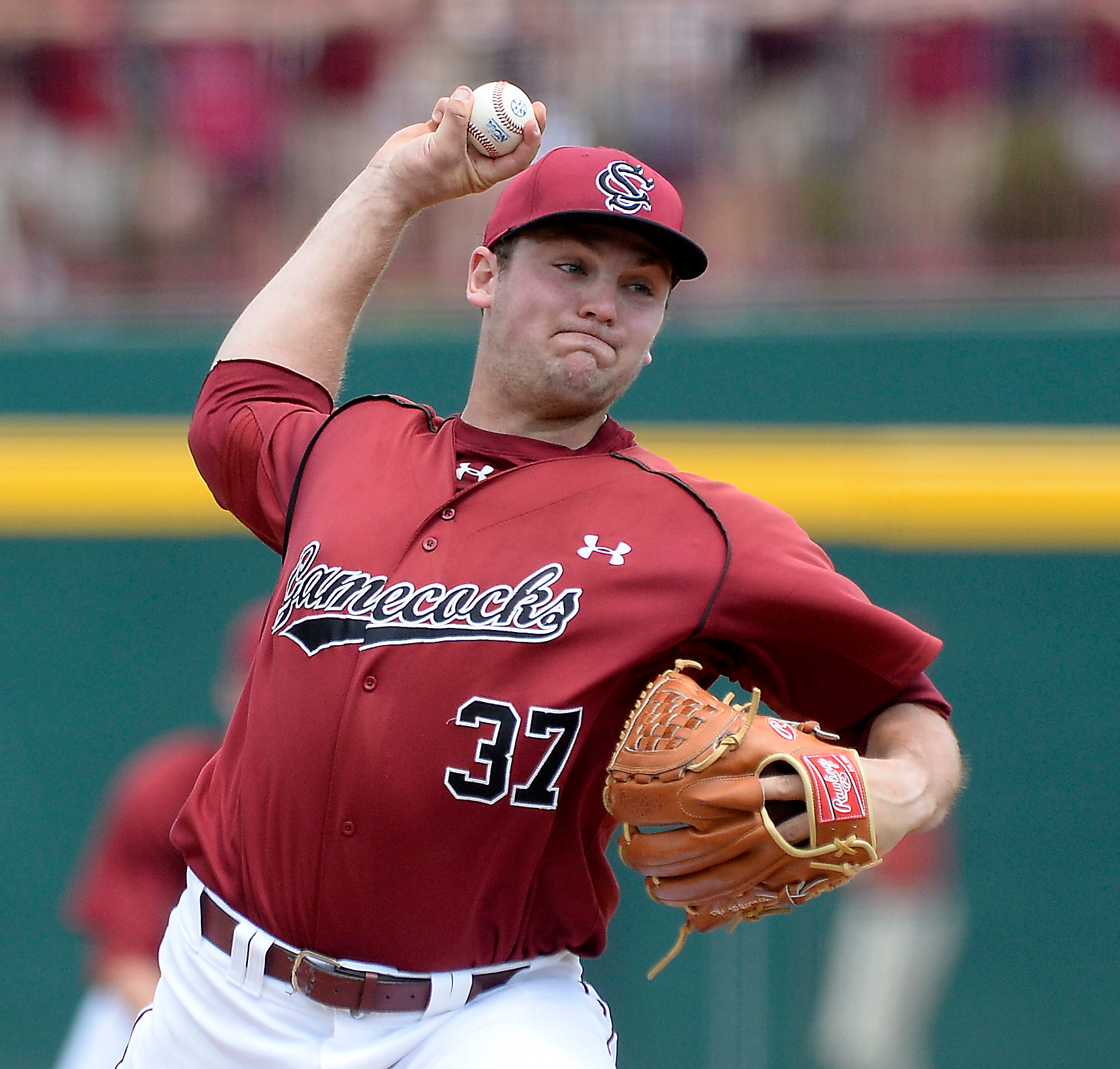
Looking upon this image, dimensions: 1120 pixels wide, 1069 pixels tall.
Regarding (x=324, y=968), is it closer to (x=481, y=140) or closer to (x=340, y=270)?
(x=340, y=270)

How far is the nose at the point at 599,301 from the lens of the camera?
91.4 inches

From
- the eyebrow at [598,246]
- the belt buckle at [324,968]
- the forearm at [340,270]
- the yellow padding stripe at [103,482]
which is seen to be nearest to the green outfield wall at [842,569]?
the yellow padding stripe at [103,482]

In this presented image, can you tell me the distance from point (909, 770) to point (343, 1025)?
2.81 feet

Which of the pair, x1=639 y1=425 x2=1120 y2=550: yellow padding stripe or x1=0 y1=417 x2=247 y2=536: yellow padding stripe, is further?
x1=0 y1=417 x2=247 y2=536: yellow padding stripe

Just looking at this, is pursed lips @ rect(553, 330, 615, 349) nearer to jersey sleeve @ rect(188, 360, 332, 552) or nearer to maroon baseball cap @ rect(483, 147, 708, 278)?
maroon baseball cap @ rect(483, 147, 708, 278)

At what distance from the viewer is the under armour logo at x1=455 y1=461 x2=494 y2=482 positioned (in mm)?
2377

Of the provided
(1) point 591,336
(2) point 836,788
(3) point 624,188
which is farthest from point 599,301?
(2) point 836,788

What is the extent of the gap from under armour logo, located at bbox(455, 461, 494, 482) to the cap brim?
0.35 m

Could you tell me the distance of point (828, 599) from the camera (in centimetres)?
222

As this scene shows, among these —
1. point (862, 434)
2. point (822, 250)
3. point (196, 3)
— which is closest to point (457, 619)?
point (862, 434)

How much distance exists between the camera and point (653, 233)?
2318 millimetres

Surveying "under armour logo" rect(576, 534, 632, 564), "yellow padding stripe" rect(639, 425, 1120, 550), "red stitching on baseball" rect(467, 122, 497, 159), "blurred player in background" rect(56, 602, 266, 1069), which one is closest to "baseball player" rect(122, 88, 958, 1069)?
"under armour logo" rect(576, 534, 632, 564)

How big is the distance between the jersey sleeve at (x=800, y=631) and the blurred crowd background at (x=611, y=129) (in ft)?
11.5

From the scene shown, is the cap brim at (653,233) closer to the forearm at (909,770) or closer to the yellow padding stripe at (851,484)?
the forearm at (909,770)
